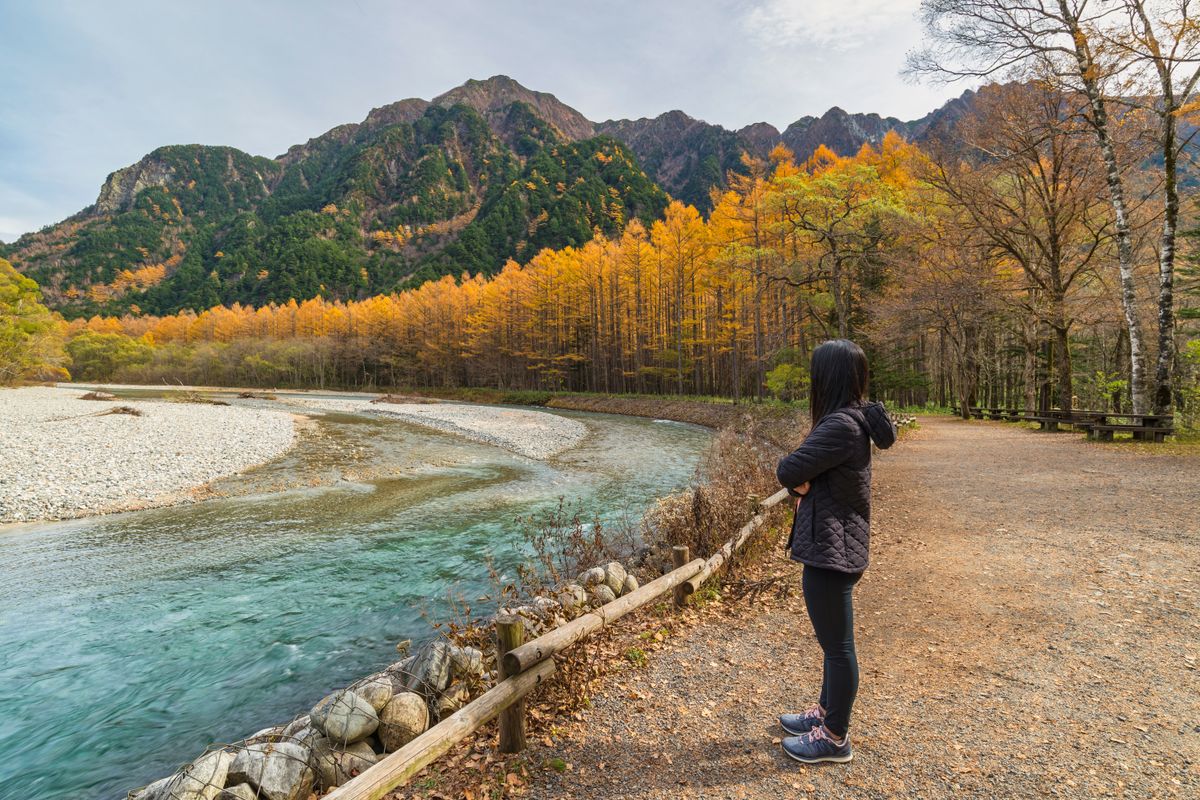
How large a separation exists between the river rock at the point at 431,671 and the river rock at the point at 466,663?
0.15 ft

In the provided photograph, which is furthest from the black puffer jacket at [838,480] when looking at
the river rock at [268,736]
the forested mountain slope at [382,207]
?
the forested mountain slope at [382,207]

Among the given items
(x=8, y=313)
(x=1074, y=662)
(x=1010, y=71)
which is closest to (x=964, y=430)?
(x=1010, y=71)

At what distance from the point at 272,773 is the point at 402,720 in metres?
0.76

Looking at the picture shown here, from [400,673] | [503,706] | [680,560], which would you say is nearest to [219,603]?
[400,673]

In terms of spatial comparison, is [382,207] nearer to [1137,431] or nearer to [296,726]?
[1137,431]

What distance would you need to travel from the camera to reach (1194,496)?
7.21 m

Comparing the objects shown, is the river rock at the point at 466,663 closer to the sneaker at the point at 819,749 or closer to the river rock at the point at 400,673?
the river rock at the point at 400,673

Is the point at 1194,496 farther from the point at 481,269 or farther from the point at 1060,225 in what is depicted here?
the point at 481,269

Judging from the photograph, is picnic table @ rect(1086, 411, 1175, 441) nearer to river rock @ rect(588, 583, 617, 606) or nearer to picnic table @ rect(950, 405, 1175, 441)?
picnic table @ rect(950, 405, 1175, 441)

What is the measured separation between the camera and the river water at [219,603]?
4082 millimetres

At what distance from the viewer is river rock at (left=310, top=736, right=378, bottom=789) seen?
3176 mm

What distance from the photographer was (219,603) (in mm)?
6242

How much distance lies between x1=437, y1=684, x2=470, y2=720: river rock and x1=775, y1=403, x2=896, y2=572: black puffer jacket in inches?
107

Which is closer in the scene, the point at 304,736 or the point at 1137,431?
the point at 304,736
